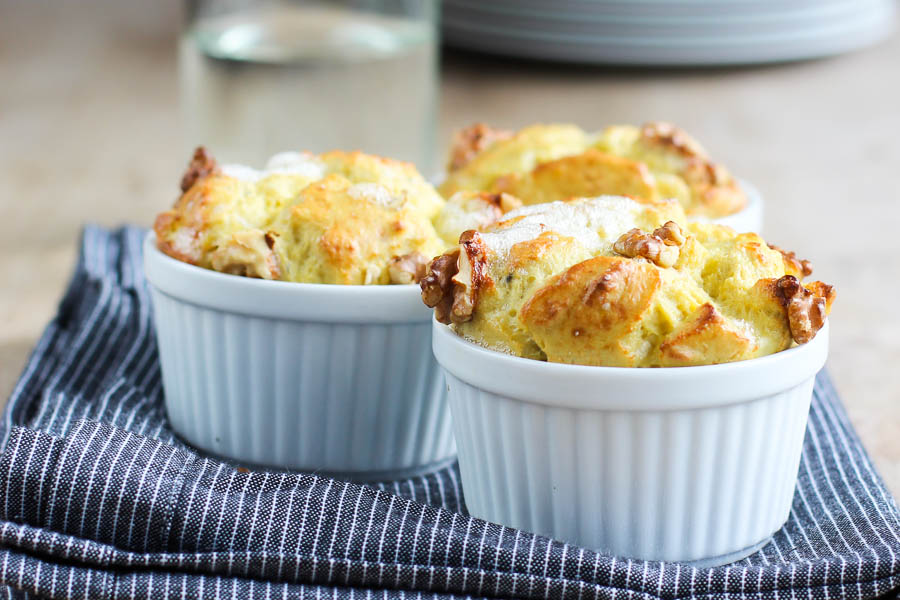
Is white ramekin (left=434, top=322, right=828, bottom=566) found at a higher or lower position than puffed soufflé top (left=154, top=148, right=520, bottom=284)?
lower

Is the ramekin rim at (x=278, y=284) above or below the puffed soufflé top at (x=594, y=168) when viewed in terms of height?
below

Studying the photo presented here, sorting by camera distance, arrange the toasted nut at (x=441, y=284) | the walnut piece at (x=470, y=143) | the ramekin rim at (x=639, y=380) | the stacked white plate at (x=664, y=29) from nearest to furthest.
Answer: the ramekin rim at (x=639, y=380)
the toasted nut at (x=441, y=284)
the walnut piece at (x=470, y=143)
the stacked white plate at (x=664, y=29)

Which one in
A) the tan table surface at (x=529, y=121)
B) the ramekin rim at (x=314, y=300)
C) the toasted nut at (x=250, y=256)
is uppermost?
the toasted nut at (x=250, y=256)

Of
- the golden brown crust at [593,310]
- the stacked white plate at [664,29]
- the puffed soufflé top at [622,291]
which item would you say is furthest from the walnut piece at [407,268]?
the stacked white plate at [664,29]

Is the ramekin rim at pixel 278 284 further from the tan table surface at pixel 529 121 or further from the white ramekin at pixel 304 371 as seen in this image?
the tan table surface at pixel 529 121

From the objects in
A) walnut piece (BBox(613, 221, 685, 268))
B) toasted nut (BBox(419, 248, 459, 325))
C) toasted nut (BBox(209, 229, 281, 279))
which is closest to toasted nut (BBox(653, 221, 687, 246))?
walnut piece (BBox(613, 221, 685, 268))

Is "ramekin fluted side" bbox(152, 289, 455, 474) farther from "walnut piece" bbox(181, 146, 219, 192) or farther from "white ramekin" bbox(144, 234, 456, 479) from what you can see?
"walnut piece" bbox(181, 146, 219, 192)

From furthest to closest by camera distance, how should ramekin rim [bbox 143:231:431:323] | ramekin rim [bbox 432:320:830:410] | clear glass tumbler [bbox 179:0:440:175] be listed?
1. clear glass tumbler [bbox 179:0:440:175]
2. ramekin rim [bbox 143:231:431:323]
3. ramekin rim [bbox 432:320:830:410]
